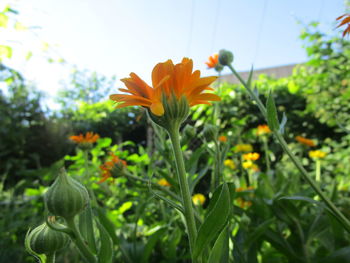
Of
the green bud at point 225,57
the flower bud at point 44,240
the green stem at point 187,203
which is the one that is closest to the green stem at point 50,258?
the flower bud at point 44,240

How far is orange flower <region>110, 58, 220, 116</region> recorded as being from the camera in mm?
440

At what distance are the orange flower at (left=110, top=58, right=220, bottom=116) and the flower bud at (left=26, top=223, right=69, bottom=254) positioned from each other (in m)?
0.24

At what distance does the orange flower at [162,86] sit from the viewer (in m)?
0.44

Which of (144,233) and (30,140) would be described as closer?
(144,233)

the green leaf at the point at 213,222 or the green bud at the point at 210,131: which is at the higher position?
the green bud at the point at 210,131

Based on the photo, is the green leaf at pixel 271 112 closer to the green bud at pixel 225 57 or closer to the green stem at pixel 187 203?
the green stem at pixel 187 203

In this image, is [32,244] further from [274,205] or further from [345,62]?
[345,62]

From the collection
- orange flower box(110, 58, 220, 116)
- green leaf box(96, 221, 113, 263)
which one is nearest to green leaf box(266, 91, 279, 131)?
orange flower box(110, 58, 220, 116)

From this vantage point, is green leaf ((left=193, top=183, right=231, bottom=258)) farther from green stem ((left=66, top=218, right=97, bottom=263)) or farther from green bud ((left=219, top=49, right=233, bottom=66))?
green bud ((left=219, top=49, right=233, bottom=66))

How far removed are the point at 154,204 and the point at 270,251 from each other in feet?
1.99

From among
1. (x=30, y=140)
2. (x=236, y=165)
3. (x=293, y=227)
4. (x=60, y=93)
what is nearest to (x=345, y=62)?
(x=236, y=165)

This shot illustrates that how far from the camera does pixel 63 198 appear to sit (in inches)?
17.8

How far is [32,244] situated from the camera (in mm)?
458

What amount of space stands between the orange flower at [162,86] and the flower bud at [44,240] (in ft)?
0.78
